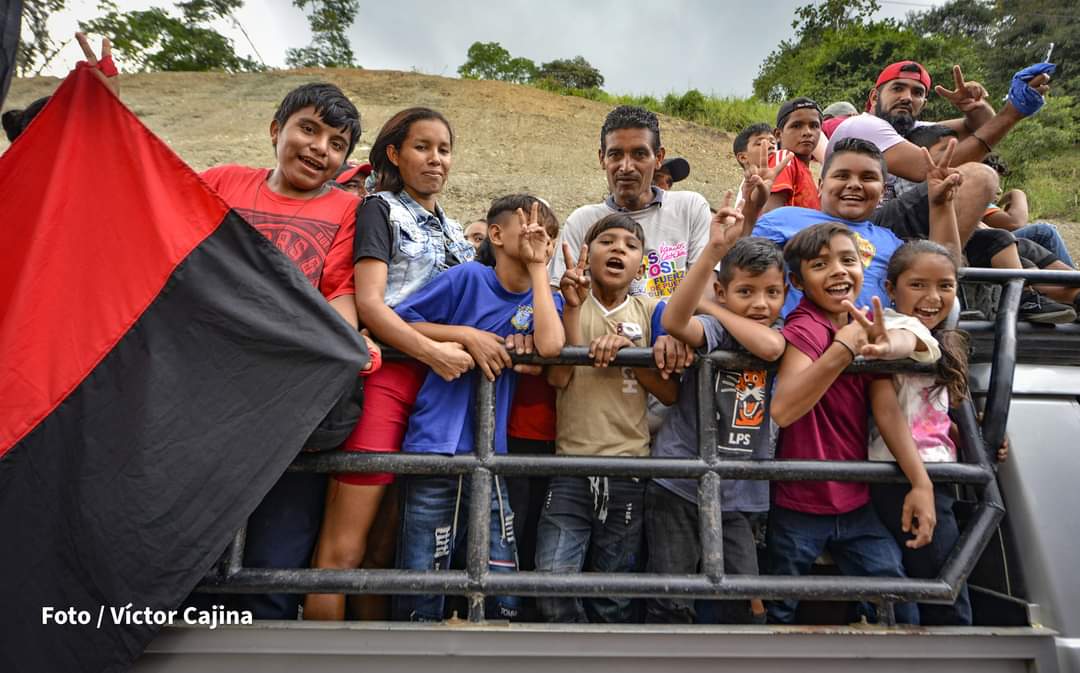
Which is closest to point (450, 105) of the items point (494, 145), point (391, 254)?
point (494, 145)

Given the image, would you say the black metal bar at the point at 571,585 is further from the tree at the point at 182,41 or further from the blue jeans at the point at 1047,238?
the tree at the point at 182,41

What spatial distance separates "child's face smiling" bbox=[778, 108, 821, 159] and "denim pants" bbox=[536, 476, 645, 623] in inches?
109

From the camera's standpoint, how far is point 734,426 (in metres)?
1.84

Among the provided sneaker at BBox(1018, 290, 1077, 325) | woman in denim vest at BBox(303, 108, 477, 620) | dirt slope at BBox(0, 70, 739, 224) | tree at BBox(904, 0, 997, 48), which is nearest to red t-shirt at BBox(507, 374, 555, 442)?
woman in denim vest at BBox(303, 108, 477, 620)

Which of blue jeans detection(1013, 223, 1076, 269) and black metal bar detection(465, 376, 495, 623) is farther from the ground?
blue jeans detection(1013, 223, 1076, 269)

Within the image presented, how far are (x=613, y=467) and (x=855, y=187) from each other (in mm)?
1651

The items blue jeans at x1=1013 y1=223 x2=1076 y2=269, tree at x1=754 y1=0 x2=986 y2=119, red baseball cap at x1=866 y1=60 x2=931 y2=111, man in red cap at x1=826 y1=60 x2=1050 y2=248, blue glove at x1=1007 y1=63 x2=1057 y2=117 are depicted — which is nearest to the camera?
man in red cap at x1=826 y1=60 x2=1050 y2=248

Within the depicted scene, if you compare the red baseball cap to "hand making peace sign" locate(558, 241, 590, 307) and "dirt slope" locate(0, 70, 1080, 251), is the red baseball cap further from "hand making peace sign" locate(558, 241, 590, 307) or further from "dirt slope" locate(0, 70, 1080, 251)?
"dirt slope" locate(0, 70, 1080, 251)

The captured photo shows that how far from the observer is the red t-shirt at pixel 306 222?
2021 millimetres

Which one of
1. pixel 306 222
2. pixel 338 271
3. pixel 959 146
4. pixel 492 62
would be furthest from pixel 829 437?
pixel 492 62

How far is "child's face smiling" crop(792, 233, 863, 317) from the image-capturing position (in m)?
1.96

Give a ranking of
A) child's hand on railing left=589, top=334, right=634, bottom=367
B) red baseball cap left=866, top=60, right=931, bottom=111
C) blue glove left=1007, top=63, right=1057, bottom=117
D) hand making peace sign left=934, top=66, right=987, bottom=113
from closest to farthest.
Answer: child's hand on railing left=589, top=334, right=634, bottom=367
blue glove left=1007, top=63, right=1057, bottom=117
hand making peace sign left=934, top=66, right=987, bottom=113
red baseball cap left=866, top=60, right=931, bottom=111

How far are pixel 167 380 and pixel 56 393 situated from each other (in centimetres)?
24

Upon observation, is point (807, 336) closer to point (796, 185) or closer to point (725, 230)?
point (725, 230)
